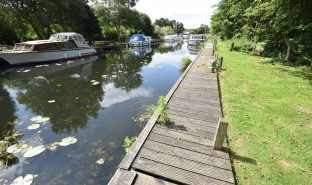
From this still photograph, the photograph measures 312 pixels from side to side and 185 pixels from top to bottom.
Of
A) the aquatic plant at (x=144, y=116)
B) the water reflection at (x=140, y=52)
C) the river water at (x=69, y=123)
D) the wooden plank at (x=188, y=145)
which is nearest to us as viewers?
the wooden plank at (x=188, y=145)

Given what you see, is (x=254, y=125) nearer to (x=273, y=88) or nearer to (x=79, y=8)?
(x=273, y=88)

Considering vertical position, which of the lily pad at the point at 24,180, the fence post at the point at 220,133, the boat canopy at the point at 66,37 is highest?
the boat canopy at the point at 66,37

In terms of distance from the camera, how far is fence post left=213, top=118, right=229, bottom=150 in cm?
400

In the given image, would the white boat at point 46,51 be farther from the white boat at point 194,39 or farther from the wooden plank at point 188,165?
the white boat at point 194,39

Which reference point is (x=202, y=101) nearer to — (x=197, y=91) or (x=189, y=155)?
(x=197, y=91)

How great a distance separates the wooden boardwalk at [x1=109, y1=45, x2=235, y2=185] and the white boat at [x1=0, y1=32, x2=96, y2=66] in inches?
607

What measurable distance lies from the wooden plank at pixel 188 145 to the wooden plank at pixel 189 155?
0.10 m

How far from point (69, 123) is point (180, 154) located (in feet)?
14.9

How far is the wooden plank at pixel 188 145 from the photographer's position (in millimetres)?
4223

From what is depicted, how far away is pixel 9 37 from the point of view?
26.0 metres

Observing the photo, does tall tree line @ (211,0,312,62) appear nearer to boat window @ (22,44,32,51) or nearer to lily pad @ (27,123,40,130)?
lily pad @ (27,123,40,130)

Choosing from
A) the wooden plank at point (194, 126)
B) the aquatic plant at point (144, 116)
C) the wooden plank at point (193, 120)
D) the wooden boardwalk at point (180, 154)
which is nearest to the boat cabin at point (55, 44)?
the aquatic plant at point (144, 116)

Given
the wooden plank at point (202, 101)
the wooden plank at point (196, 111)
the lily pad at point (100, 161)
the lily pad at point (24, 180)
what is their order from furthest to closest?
1. the wooden plank at point (202, 101)
2. the wooden plank at point (196, 111)
3. the lily pad at point (100, 161)
4. the lily pad at point (24, 180)

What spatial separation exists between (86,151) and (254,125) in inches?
175
